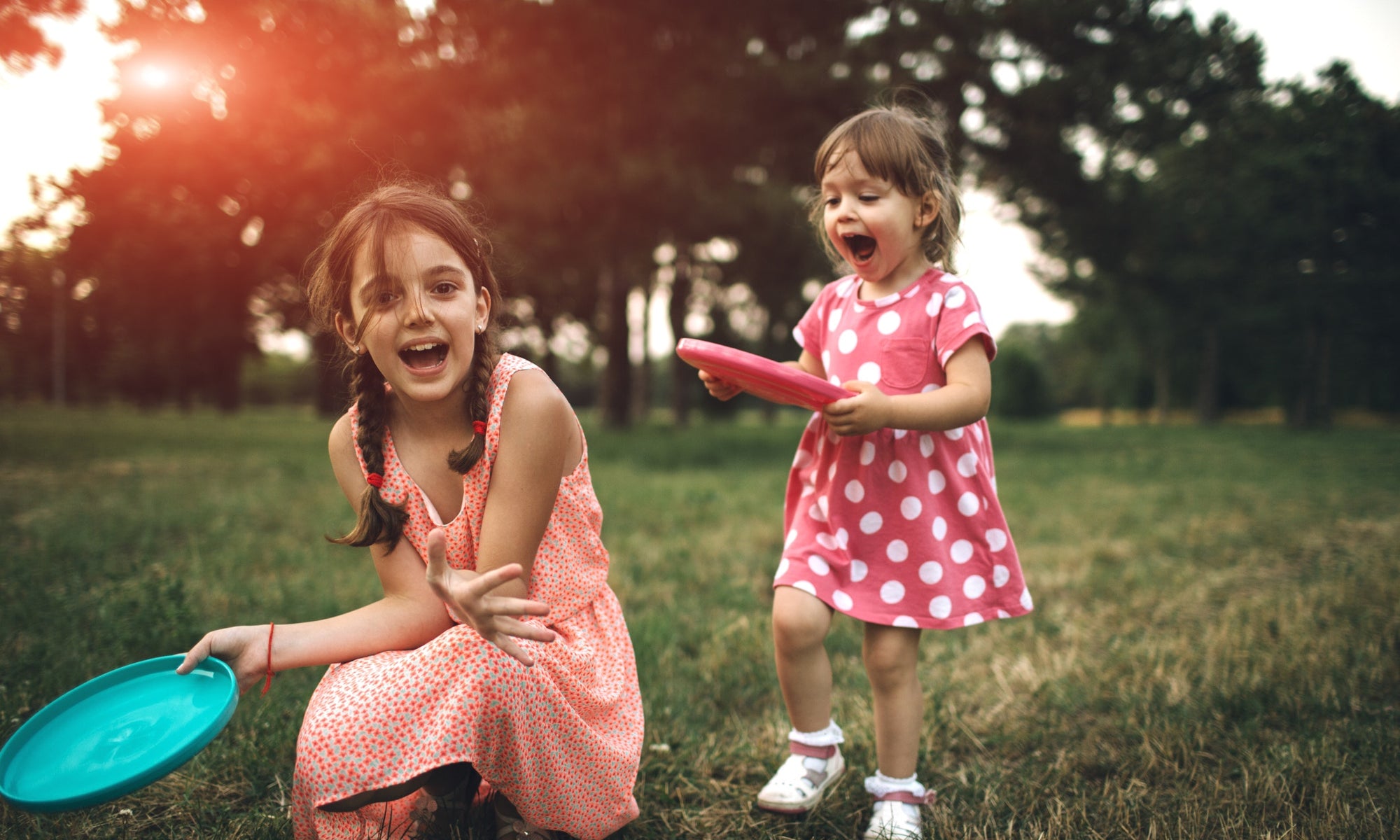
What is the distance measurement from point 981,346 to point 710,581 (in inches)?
91.6

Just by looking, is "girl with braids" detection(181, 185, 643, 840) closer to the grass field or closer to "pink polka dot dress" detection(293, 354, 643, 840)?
"pink polka dot dress" detection(293, 354, 643, 840)

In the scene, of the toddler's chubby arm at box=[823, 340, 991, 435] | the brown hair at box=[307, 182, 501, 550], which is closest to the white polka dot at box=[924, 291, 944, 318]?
the toddler's chubby arm at box=[823, 340, 991, 435]

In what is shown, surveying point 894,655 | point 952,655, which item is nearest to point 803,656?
point 894,655

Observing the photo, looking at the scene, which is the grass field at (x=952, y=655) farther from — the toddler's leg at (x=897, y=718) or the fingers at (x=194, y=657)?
the fingers at (x=194, y=657)

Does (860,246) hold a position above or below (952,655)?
above

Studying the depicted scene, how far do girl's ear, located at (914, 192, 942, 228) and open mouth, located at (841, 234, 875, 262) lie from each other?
0.39 ft

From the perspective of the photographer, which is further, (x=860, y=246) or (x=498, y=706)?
(x=860, y=246)

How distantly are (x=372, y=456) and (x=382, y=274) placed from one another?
1.19 ft

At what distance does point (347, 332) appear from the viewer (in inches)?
66.9

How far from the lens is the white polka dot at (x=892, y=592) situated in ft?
6.25

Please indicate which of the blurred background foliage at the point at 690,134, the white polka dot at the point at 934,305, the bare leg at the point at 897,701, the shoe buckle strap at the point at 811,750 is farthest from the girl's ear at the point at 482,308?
the blurred background foliage at the point at 690,134

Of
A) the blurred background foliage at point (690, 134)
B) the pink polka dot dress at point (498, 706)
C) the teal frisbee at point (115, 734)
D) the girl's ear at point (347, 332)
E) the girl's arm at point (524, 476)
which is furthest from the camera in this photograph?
the blurred background foliage at point (690, 134)

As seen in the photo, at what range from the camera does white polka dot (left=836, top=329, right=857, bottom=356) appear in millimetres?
2033

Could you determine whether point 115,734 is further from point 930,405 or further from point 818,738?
point 930,405
